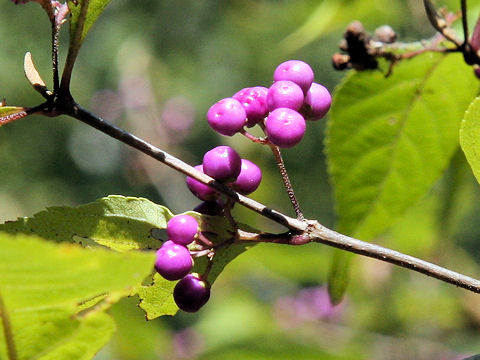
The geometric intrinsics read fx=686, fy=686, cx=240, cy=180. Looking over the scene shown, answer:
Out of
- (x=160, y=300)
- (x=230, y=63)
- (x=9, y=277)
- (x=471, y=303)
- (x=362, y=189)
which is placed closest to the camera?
(x=9, y=277)

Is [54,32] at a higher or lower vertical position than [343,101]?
higher

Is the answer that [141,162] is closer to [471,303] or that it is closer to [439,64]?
[471,303]

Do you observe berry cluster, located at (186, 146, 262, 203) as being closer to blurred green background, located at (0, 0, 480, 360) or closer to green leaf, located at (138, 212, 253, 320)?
green leaf, located at (138, 212, 253, 320)

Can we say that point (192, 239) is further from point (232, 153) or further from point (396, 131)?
point (396, 131)

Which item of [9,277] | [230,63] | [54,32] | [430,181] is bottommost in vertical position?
[230,63]

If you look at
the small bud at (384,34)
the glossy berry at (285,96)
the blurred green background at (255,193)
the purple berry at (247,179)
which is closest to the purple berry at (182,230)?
the purple berry at (247,179)

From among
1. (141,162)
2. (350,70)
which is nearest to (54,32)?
(350,70)

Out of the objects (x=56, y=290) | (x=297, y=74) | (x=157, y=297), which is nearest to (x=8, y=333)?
(x=56, y=290)
